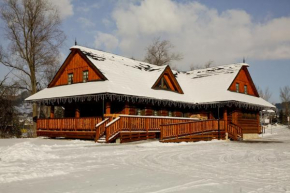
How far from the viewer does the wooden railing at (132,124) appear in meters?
19.2

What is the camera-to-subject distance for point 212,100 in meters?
28.9

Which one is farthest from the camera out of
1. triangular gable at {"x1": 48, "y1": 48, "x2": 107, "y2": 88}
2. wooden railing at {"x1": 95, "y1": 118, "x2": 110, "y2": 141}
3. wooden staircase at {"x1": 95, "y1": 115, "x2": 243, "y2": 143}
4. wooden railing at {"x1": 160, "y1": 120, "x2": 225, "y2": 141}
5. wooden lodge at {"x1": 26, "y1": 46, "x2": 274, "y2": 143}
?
triangular gable at {"x1": 48, "y1": 48, "x2": 107, "y2": 88}

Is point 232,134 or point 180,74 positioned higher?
point 180,74

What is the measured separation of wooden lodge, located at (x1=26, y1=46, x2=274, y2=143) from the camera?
2130cm

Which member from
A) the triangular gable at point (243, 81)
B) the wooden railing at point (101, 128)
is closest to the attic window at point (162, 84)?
the triangular gable at point (243, 81)

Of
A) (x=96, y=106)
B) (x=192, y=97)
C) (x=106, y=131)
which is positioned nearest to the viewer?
(x=106, y=131)

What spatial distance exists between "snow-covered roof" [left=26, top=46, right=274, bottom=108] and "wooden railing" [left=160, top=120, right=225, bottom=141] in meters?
4.14

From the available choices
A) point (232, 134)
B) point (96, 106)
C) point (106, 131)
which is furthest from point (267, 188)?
point (96, 106)

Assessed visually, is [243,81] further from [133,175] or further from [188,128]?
[133,175]

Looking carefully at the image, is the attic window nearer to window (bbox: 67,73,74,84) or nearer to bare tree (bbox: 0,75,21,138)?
window (bbox: 67,73,74,84)

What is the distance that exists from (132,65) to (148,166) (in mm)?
21419

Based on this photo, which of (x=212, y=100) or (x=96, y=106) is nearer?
(x=96, y=106)

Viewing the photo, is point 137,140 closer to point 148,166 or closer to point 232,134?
point 232,134

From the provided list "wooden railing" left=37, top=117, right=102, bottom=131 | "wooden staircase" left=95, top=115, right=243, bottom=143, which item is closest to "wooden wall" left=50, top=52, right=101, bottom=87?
"wooden railing" left=37, top=117, right=102, bottom=131
